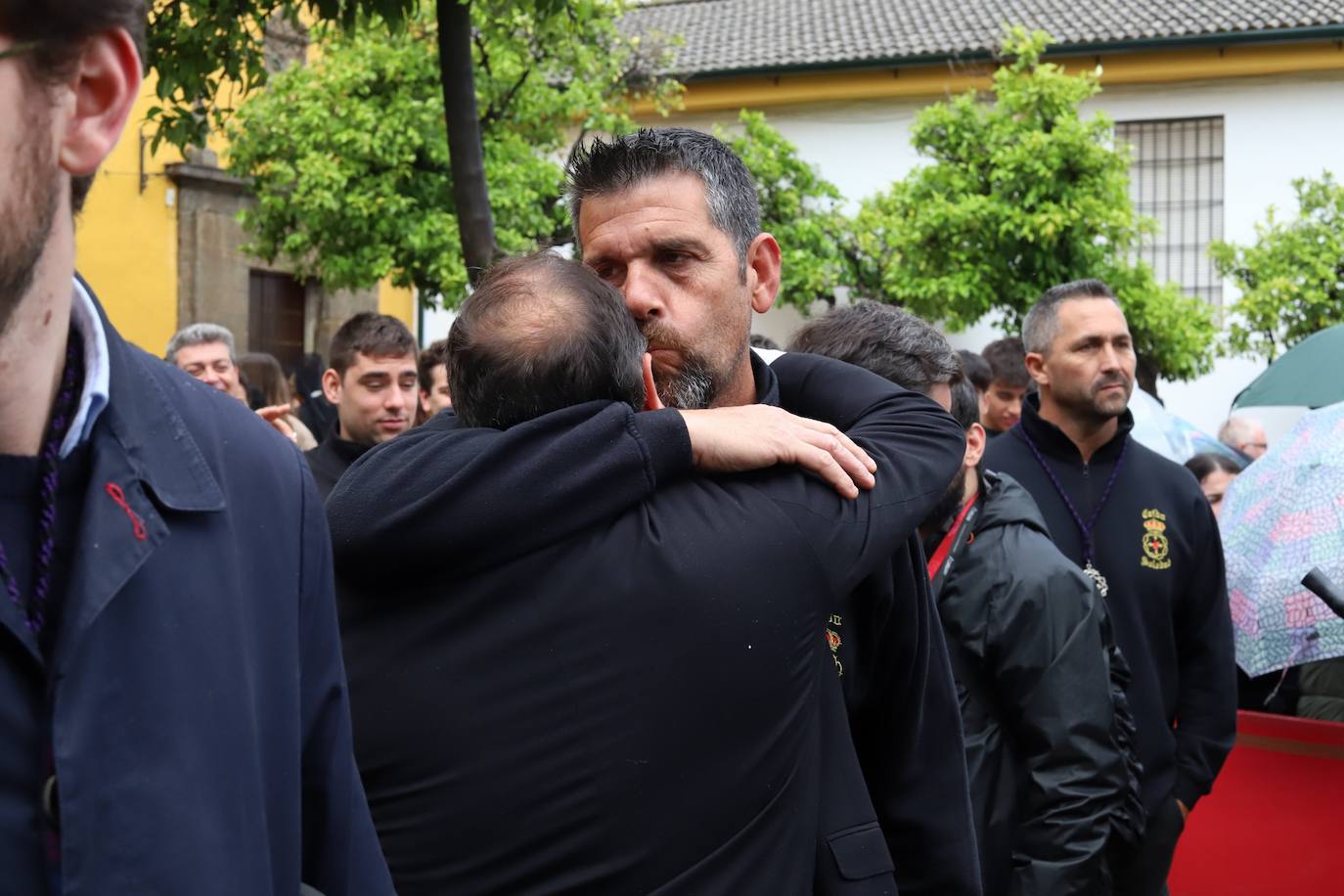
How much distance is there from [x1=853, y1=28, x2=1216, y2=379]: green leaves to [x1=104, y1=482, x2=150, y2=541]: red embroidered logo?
59.1 ft

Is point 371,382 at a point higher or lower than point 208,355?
lower

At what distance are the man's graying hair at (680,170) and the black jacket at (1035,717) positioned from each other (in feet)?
4.12

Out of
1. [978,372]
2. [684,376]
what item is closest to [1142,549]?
[978,372]

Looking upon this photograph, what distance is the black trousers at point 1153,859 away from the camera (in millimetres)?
4297

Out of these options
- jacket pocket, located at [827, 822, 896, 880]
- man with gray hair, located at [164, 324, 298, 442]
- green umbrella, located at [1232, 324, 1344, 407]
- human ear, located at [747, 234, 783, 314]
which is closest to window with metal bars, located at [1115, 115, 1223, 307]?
green umbrella, located at [1232, 324, 1344, 407]

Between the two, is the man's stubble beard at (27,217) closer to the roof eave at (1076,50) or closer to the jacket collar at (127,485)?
the jacket collar at (127,485)

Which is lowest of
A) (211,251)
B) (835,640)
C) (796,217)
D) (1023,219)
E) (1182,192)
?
(835,640)

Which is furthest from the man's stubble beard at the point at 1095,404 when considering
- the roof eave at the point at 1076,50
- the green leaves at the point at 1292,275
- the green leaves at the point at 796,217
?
the roof eave at the point at 1076,50

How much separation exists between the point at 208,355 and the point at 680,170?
17.8 ft

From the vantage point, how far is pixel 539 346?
1965 mm

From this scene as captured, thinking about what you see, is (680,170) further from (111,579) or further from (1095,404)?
(1095,404)

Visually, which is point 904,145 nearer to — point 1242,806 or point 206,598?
point 1242,806

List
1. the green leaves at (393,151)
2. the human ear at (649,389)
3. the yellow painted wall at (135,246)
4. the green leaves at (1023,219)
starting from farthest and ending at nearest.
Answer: the yellow painted wall at (135,246), the green leaves at (1023,219), the green leaves at (393,151), the human ear at (649,389)

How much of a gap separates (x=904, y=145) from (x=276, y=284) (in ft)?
32.7
